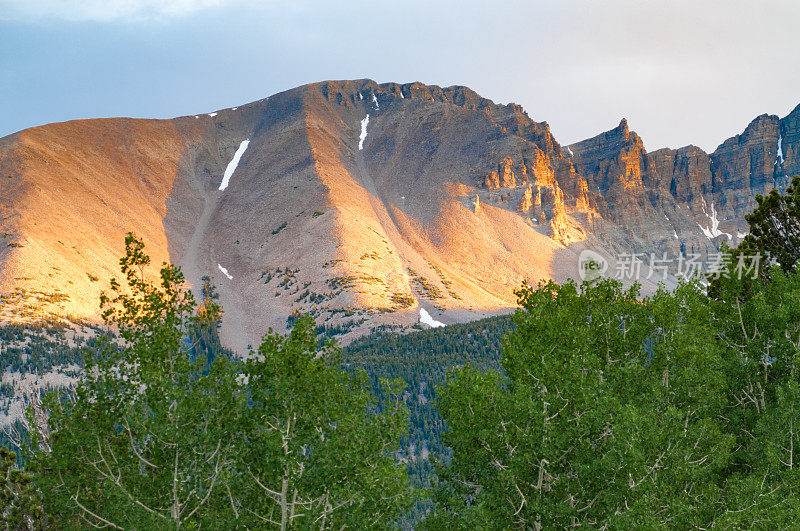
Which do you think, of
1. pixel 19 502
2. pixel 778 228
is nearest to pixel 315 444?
pixel 19 502

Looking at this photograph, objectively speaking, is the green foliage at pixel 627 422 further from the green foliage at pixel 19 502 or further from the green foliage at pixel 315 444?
Answer: the green foliage at pixel 19 502

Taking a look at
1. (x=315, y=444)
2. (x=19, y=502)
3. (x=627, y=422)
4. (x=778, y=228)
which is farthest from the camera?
(x=778, y=228)

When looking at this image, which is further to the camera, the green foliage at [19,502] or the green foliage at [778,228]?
the green foliage at [778,228]

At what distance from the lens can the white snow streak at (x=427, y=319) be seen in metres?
A: 174

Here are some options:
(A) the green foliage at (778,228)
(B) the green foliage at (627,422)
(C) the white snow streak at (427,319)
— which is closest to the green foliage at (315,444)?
(B) the green foliage at (627,422)

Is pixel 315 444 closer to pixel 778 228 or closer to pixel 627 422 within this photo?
pixel 627 422

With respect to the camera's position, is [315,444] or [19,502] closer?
[315,444]

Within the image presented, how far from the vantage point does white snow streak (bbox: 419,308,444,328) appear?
570ft

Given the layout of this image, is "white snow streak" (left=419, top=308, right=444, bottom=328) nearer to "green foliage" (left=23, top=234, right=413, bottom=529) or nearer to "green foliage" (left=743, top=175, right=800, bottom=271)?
"green foliage" (left=743, top=175, right=800, bottom=271)

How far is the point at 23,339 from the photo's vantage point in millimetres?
128500

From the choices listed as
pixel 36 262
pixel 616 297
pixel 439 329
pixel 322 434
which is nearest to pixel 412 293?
pixel 439 329

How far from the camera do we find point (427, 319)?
17688 centimetres

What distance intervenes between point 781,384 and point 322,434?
18432 mm

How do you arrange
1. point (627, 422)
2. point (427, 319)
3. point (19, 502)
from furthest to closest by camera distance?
point (427, 319) → point (19, 502) → point (627, 422)
